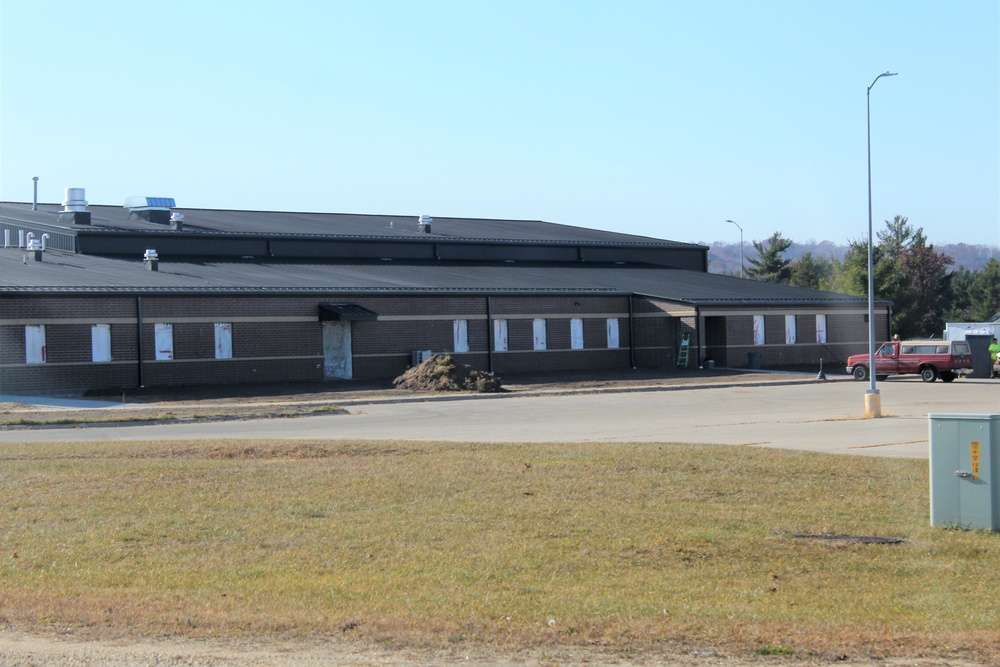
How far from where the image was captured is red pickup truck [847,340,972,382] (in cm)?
4244

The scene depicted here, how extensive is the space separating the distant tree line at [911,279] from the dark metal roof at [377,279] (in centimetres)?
1977

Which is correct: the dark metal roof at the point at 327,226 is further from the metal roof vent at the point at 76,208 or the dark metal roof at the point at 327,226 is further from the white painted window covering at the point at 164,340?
the white painted window covering at the point at 164,340

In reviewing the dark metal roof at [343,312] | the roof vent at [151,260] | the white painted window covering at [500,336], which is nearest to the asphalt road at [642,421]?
the dark metal roof at [343,312]

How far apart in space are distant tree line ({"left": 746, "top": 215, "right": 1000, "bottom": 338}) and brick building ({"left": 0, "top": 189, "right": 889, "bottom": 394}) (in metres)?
19.2

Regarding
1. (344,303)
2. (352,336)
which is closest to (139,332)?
(344,303)

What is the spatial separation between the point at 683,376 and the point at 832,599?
36.7 m

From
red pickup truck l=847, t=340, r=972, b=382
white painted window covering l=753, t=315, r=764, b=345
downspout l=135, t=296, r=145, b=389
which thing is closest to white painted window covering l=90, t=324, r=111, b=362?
downspout l=135, t=296, r=145, b=389

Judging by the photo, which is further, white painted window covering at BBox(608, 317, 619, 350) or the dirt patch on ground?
white painted window covering at BBox(608, 317, 619, 350)

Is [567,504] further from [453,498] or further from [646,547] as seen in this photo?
[646,547]

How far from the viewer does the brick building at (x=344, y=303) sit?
38625mm

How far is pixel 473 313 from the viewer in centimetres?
4700

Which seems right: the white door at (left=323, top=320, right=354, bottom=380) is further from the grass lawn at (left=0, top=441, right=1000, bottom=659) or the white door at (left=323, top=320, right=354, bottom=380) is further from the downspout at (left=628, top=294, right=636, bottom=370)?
the grass lawn at (left=0, top=441, right=1000, bottom=659)

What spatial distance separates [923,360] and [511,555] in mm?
36523

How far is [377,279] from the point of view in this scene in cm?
4838
